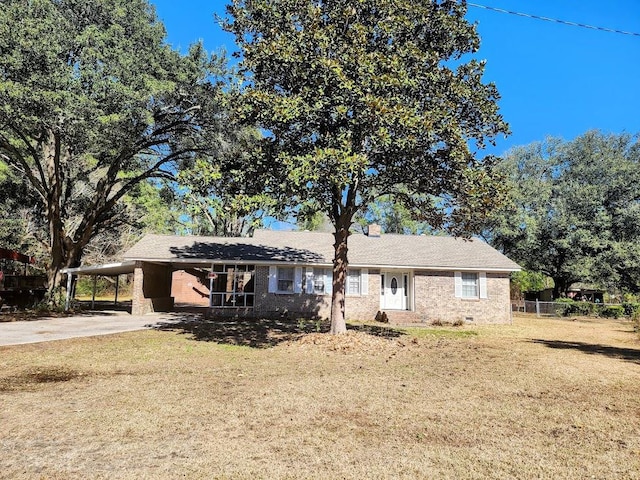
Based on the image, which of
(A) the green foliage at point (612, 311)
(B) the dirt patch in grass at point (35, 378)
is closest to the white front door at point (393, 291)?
(A) the green foliage at point (612, 311)

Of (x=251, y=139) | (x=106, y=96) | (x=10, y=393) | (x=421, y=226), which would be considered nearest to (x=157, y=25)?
(x=106, y=96)

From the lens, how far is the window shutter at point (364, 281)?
2177 cm

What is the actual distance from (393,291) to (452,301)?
301 cm

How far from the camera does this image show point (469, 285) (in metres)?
22.2

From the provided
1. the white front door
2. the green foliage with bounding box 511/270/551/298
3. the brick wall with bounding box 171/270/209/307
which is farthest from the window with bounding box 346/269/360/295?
the brick wall with bounding box 171/270/209/307

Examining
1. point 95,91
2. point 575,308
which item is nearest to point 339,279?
point 95,91

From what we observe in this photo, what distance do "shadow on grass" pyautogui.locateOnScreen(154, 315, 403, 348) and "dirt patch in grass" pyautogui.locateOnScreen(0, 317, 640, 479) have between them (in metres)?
1.90

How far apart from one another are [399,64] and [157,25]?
1391 centimetres

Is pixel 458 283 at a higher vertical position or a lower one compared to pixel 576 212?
lower

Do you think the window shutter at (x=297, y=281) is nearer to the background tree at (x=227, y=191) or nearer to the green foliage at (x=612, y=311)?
the background tree at (x=227, y=191)

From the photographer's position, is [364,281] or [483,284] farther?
[483,284]

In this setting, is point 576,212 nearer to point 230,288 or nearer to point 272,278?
point 272,278

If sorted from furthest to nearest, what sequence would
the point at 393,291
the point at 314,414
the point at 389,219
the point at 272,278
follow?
the point at 389,219
the point at 393,291
the point at 272,278
the point at 314,414

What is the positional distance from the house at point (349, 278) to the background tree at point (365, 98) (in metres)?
9.02
